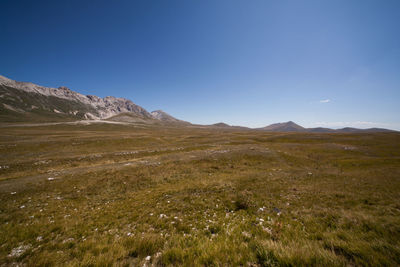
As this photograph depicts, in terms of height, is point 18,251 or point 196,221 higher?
point 18,251

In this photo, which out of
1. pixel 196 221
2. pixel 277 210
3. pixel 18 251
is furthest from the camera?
pixel 277 210

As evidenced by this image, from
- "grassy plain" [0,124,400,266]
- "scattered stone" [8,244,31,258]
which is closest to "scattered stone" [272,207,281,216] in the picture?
"grassy plain" [0,124,400,266]

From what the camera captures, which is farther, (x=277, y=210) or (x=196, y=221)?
(x=277, y=210)

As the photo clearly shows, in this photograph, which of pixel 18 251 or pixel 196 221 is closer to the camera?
pixel 18 251

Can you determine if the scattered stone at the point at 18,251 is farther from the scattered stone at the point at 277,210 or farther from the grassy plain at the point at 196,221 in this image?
the scattered stone at the point at 277,210

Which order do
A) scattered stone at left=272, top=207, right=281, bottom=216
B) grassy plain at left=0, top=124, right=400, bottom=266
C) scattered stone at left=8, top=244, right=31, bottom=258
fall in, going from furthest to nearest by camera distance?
scattered stone at left=272, top=207, right=281, bottom=216, scattered stone at left=8, top=244, right=31, bottom=258, grassy plain at left=0, top=124, right=400, bottom=266

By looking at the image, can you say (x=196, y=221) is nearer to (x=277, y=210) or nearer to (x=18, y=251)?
(x=277, y=210)

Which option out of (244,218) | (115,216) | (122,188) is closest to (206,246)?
(244,218)

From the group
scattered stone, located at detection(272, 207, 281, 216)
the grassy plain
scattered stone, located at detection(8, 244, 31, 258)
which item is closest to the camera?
the grassy plain

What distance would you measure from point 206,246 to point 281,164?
2333 cm

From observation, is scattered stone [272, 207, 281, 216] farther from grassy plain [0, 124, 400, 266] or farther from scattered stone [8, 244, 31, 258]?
scattered stone [8, 244, 31, 258]

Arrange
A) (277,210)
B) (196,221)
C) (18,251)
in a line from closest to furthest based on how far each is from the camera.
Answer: (18,251)
(196,221)
(277,210)

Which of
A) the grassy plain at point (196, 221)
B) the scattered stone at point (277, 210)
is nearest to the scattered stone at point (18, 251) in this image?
the grassy plain at point (196, 221)

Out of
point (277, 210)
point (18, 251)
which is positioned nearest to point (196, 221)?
point (277, 210)
